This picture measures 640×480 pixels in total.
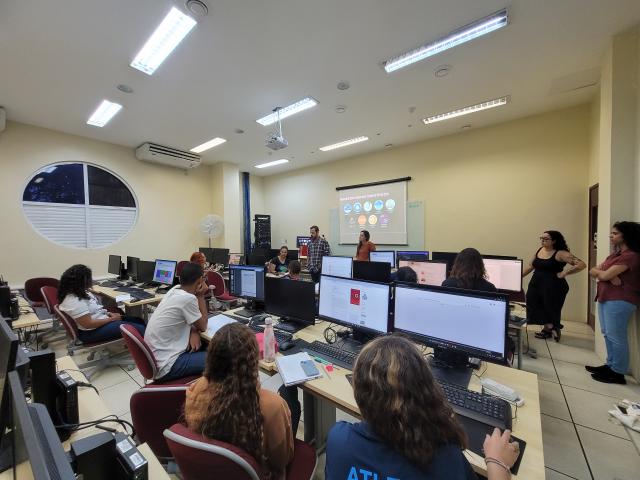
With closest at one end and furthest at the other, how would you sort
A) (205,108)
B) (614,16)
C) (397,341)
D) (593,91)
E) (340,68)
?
(397,341) → (614,16) → (340,68) → (593,91) → (205,108)

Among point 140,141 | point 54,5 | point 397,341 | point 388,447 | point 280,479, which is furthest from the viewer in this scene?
point 140,141

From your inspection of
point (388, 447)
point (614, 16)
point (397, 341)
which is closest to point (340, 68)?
point (614, 16)

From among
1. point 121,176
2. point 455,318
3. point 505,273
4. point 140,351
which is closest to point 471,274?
point 455,318

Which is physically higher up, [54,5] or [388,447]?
[54,5]

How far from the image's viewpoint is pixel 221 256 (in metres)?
5.79

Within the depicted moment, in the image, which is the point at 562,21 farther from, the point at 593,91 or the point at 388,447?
the point at 388,447

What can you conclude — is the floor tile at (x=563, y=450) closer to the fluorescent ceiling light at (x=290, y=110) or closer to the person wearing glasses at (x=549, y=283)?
the person wearing glasses at (x=549, y=283)

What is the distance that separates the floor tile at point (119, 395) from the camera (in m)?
2.38

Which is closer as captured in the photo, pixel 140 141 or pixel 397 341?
pixel 397 341

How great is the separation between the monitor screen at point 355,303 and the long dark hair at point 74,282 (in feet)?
8.45

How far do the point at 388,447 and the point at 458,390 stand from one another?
736 millimetres

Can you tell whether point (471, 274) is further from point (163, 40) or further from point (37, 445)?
point (163, 40)

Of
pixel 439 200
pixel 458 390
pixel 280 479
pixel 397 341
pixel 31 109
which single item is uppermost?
pixel 31 109

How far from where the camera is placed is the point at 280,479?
3.59ft
